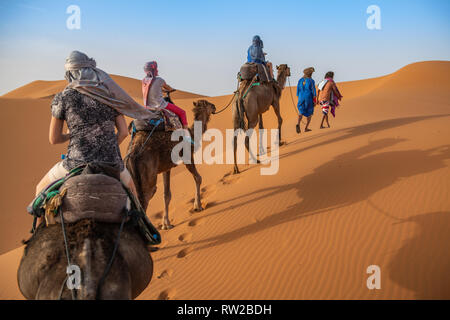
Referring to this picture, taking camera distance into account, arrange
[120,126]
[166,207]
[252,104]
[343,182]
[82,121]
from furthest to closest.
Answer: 1. [252,104]
2. [166,207]
3. [343,182]
4. [120,126]
5. [82,121]

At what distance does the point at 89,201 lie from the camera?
99.0 inches

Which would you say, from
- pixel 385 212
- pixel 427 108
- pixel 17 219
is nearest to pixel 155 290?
pixel 385 212

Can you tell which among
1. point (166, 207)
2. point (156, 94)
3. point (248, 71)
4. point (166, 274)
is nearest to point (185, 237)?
point (166, 207)

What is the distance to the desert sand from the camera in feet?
14.2

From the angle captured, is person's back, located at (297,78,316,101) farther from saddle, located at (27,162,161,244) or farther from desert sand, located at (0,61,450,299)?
saddle, located at (27,162,161,244)

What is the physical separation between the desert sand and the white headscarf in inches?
124

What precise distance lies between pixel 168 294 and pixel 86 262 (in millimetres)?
2932

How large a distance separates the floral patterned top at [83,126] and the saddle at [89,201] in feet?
0.74

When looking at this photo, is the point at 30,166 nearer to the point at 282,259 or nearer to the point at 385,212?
the point at 282,259

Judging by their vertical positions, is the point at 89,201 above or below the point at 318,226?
above

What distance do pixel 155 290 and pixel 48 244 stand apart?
287 centimetres

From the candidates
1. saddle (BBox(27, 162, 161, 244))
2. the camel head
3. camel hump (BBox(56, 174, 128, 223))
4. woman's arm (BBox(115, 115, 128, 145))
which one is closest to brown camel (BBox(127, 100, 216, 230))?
the camel head

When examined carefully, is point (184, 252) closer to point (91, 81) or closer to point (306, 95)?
point (91, 81)

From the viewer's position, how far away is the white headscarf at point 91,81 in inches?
117
